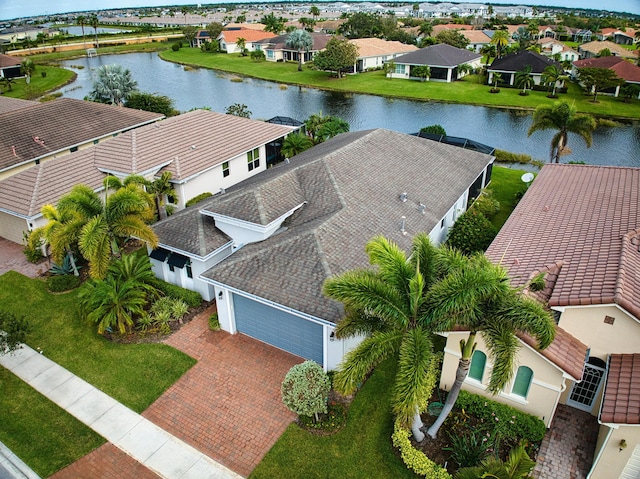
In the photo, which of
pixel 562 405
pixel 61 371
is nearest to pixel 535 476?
pixel 562 405

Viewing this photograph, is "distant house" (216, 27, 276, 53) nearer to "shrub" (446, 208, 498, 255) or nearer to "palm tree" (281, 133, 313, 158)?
"palm tree" (281, 133, 313, 158)

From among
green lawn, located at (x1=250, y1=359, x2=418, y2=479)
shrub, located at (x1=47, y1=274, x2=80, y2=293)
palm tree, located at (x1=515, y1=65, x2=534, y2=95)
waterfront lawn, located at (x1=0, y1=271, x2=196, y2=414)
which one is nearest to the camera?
green lawn, located at (x1=250, y1=359, x2=418, y2=479)

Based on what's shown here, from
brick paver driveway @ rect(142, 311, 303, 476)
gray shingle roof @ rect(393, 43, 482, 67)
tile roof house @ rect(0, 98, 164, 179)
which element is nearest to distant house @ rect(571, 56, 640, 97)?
gray shingle roof @ rect(393, 43, 482, 67)

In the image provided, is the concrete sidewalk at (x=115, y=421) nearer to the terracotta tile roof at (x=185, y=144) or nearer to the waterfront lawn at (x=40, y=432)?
the waterfront lawn at (x=40, y=432)

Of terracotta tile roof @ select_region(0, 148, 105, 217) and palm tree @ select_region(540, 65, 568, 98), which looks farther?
palm tree @ select_region(540, 65, 568, 98)

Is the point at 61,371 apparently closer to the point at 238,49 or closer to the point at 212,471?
the point at 212,471

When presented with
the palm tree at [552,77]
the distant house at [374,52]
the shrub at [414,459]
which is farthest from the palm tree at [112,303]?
the distant house at [374,52]
